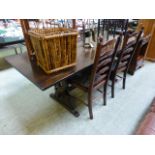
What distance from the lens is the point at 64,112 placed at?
184cm

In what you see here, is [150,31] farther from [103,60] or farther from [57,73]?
[57,73]

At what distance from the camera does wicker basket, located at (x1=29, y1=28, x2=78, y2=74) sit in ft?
3.46

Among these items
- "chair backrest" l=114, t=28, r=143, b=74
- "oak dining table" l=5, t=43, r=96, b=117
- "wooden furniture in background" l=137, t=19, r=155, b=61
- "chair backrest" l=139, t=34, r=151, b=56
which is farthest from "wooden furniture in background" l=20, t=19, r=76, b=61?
"wooden furniture in background" l=137, t=19, r=155, b=61

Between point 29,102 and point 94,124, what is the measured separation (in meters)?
1.02

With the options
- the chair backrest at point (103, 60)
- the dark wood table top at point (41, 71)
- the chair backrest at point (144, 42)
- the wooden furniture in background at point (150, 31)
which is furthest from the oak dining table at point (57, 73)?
the wooden furniture in background at point (150, 31)

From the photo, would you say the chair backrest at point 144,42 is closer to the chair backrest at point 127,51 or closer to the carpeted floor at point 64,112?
the chair backrest at point 127,51

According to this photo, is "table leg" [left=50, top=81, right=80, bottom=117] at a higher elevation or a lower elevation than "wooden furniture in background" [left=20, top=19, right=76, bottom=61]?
lower

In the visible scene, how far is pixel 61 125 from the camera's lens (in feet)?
5.43

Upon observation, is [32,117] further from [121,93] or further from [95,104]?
[121,93]

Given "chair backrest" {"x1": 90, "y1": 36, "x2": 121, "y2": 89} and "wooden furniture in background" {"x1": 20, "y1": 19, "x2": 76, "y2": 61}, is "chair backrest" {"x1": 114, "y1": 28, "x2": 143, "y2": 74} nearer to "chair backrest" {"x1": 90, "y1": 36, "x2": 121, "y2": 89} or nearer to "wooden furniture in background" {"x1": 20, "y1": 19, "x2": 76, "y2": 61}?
"chair backrest" {"x1": 90, "y1": 36, "x2": 121, "y2": 89}

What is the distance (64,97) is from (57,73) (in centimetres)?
87

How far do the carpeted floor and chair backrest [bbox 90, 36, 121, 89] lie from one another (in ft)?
1.60

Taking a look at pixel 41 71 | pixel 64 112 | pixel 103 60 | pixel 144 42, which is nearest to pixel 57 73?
pixel 41 71
